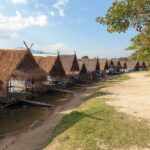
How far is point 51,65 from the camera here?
26594 mm

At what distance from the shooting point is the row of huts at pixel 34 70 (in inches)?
738

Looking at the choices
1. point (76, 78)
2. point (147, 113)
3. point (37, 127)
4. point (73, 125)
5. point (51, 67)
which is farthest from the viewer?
point (76, 78)

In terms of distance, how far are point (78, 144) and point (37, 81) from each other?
1337cm

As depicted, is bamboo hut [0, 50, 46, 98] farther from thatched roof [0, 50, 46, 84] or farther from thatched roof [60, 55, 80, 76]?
thatched roof [60, 55, 80, 76]

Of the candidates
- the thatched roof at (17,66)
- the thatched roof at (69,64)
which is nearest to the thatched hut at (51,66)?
the thatched roof at (69,64)

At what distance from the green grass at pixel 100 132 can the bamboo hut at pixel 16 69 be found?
5.88 metres

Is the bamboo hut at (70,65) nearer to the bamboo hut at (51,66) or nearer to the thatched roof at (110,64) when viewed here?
the bamboo hut at (51,66)

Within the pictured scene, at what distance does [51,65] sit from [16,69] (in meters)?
7.60

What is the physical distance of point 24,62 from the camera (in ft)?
67.6

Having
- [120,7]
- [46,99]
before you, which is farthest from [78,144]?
[46,99]

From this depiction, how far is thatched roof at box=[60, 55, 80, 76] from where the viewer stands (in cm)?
3300

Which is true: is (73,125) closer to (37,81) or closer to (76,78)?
(37,81)

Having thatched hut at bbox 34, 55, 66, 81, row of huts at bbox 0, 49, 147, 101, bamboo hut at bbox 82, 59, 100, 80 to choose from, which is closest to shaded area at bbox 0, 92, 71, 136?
row of huts at bbox 0, 49, 147, 101

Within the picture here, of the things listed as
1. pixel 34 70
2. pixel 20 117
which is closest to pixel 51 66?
pixel 34 70
